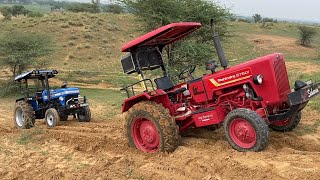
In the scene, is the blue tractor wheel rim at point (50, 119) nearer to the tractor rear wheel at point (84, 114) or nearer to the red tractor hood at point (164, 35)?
the tractor rear wheel at point (84, 114)

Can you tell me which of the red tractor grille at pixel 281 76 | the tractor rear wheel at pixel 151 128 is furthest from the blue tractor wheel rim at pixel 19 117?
the red tractor grille at pixel 281 76

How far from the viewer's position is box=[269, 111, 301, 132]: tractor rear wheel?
306 inches

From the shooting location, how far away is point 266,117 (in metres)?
6.64

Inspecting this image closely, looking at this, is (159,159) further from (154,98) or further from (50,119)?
(50,119)

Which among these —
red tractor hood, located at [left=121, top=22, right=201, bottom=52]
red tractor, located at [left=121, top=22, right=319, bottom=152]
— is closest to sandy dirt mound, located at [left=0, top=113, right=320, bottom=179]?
red tractor, located at [left=121, top=22, right=319, bottom=152]

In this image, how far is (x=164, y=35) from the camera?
7418mm

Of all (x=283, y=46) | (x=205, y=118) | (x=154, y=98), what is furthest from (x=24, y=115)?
(x=283, y=46)

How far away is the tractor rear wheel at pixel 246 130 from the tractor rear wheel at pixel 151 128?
37.9 inches

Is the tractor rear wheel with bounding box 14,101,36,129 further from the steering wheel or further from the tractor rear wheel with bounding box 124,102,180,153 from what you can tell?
the steering wheel

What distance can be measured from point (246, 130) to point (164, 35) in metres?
2.38

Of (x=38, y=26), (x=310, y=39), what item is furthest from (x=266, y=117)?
(x=310, y=39)

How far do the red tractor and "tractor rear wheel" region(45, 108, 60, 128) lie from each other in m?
3.89

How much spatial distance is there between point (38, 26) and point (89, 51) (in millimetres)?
7683

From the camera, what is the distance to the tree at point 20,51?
2102 centimetres
